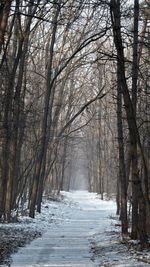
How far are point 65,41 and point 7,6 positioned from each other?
Result: 16.7 m

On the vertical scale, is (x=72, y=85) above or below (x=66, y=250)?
above

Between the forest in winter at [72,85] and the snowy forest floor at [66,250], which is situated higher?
the forest in winter at [72,85]

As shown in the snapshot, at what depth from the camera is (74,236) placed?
51.6ft

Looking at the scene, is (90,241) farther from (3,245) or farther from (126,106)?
(126,106)

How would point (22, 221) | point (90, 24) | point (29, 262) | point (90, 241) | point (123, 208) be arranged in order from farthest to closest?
point (90, 24)
point (22, 221)
point (123, 208)
point (90, 241)
point (29, 262)

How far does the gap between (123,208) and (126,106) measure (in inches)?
210

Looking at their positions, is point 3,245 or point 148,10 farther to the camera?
point 148,10

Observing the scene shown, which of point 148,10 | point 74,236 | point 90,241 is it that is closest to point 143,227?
point 90,241

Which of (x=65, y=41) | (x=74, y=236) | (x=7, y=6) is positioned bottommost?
(x=74, y=236)

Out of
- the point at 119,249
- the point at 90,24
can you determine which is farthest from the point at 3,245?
the point at 90,24

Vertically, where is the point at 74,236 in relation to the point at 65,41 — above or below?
below

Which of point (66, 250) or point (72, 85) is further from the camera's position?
point (72, 85)

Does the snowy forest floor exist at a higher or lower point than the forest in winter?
lower

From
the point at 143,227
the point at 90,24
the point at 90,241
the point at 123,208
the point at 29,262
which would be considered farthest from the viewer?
the point at 90,24
